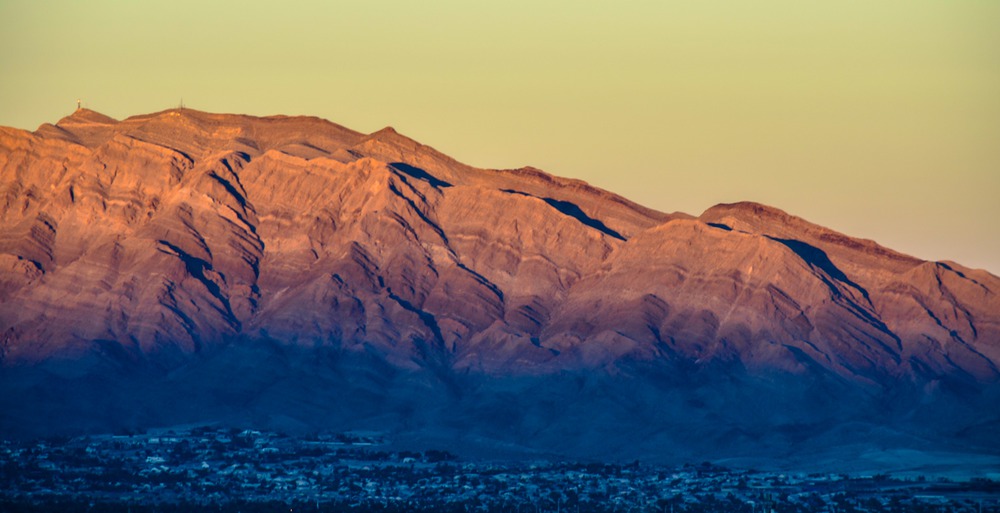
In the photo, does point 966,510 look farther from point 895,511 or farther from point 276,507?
point 276,507

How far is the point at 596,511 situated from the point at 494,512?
8.07 meters

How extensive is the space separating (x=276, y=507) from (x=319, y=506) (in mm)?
3396

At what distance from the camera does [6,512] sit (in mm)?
189125

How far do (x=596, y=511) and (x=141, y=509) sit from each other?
34.5m

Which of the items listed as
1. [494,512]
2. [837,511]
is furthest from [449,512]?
[837,511]

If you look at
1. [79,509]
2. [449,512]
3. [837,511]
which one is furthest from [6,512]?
[837,511]

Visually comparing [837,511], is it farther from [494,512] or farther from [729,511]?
[494,512]

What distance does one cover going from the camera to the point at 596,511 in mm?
197375

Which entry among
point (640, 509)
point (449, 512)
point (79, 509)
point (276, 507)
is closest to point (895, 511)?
point (640, 509)

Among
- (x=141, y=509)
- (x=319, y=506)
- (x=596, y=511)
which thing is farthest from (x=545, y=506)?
(x=141, y=509)

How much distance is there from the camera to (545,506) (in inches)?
7849

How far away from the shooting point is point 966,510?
7771 inches

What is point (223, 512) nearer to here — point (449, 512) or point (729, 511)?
point (449, 512)

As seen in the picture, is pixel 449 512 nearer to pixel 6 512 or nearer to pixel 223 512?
Result: pixel 223 512
